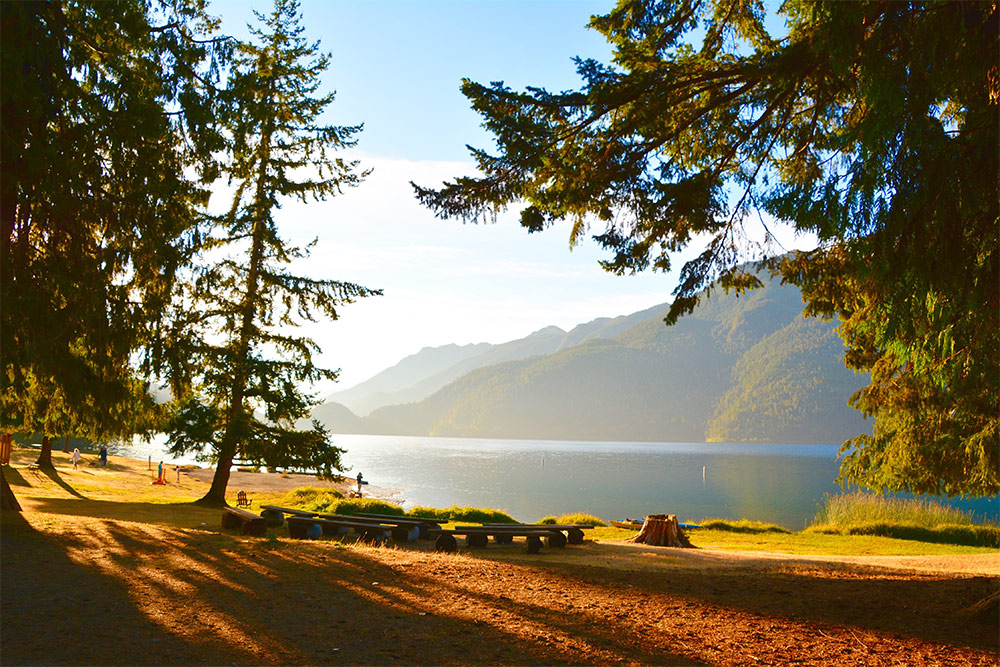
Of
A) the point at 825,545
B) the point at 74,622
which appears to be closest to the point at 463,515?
the point at 825,545

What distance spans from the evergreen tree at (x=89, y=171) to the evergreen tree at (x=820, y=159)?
13.9 ft

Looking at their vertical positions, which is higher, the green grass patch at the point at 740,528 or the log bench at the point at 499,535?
the log bench at the point at 499,535

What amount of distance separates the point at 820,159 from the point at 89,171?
32.4ft

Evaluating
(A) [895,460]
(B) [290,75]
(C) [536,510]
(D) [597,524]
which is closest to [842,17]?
(A) [895,460]

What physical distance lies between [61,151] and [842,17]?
913 centimetres

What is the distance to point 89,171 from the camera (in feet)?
27.1

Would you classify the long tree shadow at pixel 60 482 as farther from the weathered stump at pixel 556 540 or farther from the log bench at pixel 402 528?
the weathered stump at pixel 556 540

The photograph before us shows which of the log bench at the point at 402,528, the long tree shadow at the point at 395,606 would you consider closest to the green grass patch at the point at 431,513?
the log bench at the point at 402,528

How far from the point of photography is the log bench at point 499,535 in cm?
1035

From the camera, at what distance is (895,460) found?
12.5 metres

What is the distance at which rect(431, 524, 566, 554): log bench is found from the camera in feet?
34.0

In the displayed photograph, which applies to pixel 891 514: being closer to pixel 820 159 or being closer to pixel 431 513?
pixel 431 513

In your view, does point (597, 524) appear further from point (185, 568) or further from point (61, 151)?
point (61, 151)

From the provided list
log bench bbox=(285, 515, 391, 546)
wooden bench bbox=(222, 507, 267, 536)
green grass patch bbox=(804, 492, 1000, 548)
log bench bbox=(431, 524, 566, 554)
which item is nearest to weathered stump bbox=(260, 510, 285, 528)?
wooden bench bbox=(222, 507, 267, 536)
